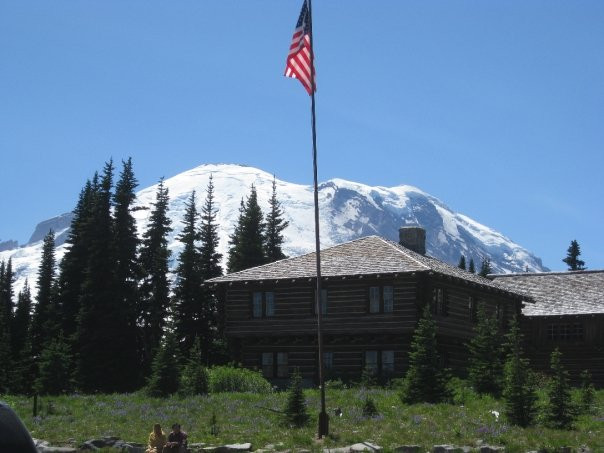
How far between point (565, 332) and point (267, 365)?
16.0 meters

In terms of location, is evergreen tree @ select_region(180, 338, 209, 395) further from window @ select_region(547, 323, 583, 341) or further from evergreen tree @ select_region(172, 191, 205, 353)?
evergreen tree @ select_region(172, 191, 205, 353)

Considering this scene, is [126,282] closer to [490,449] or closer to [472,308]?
[472,308]

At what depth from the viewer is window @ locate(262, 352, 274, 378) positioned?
154ft

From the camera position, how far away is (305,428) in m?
26.7

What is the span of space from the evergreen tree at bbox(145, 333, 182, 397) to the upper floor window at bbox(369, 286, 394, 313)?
11006 millimetres

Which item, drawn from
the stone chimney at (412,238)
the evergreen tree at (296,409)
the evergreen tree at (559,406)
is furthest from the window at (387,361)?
the evergreen tree at (559,406)

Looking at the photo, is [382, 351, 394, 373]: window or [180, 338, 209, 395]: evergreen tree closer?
[180, 338, 209, 395]: evergreen tree

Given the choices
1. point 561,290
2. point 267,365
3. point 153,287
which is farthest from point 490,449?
point 153,287

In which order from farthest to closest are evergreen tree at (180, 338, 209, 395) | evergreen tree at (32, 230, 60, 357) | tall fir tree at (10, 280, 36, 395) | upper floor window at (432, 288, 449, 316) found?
evergreen tree at (32, 230, 60, 357)
tall fir tree at (10, 280, 36, 395)
upper floor window at (432, 288, 449, 316)
evergreen tree at (180, 338, 209, 395)

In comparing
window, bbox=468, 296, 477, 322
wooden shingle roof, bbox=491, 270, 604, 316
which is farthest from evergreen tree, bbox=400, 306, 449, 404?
wooden shingle roof, bbox=491, 270, 604, 316

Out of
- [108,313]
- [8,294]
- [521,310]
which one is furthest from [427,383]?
[8,294]

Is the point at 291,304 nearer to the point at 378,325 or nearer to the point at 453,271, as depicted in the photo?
the point at 378,325

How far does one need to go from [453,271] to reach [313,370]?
8.52m

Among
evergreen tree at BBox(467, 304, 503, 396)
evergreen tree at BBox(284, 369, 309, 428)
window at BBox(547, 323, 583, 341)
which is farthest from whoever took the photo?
window at BBox(547, 323, 583, 341)
